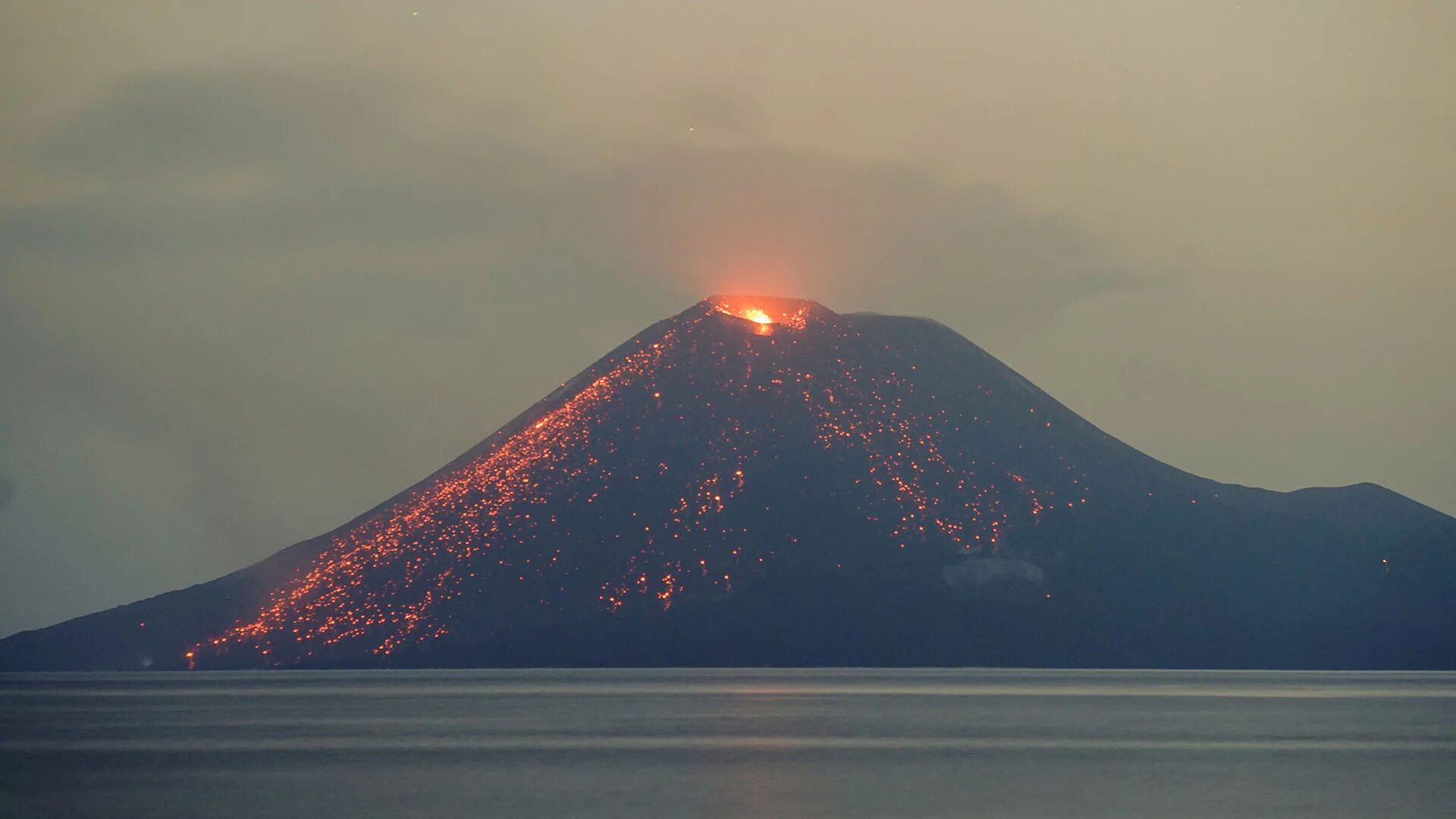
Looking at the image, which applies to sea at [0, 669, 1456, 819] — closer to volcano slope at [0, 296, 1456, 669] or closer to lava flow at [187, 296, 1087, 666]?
volcano slope at [0, 296, 1456, 669]

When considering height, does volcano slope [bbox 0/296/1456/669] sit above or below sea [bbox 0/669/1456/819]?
above

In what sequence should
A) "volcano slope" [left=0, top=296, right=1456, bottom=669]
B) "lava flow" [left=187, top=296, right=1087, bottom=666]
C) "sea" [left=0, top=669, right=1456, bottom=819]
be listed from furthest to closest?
"lava flow" [left=187, top=296, right=1087, bottom=666]
"volcano slope" [left=0, top=296, right=1456, bottom=669]
"sea" [left=0, top=669, right=1456, bottom=819]

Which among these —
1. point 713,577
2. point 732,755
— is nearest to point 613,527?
point 713,577

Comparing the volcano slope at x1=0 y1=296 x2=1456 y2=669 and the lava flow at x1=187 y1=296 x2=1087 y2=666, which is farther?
the lava flow at x1=187 y1=296 x2=1087 y2=666

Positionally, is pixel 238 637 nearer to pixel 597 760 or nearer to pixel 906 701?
pixel 906 701

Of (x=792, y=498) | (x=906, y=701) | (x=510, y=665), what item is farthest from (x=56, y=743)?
(x=792, y=498)

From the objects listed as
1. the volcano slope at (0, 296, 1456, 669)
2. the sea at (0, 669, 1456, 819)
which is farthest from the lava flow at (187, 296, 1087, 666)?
the sea at (0, 669, 1456, 819)
